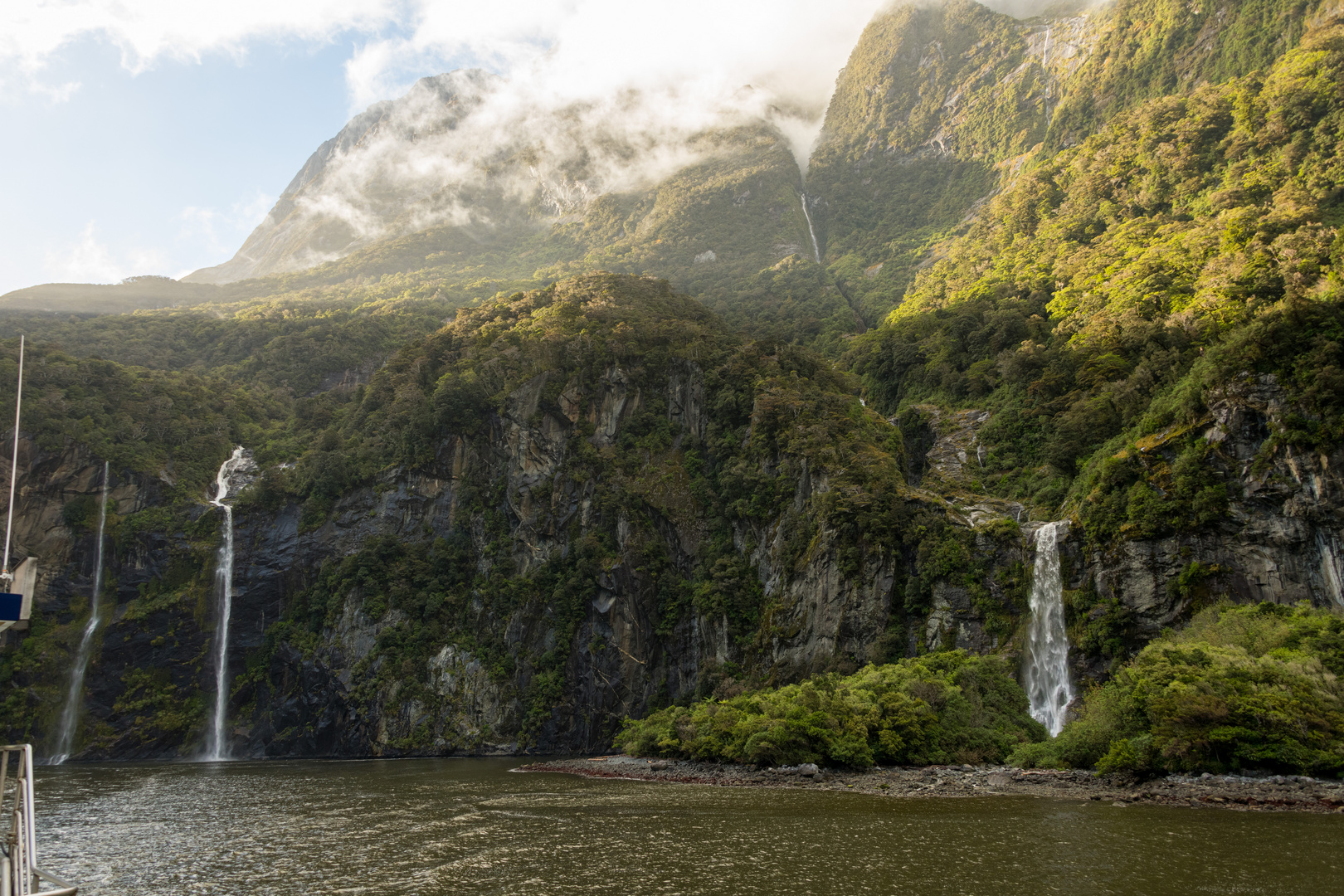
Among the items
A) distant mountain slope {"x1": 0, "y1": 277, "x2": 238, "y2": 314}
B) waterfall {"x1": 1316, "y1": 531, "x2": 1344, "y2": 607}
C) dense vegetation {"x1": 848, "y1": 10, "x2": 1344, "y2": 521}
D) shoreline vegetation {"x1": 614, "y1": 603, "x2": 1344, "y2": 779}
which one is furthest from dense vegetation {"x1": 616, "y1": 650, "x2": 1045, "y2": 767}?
distant mountain slope {"x1": 0, "y1": 277, "x2": 238, "y2": 314}

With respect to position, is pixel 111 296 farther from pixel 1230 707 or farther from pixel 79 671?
pixel 1230 707

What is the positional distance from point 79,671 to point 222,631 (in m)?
8.56

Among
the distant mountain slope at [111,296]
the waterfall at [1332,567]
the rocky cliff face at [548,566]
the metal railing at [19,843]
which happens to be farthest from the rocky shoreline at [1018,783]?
the distant mountain slope at [111,296]

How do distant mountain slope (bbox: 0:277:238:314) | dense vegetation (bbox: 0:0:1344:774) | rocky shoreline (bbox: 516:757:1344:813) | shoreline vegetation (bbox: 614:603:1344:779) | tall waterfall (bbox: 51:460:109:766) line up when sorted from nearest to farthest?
rocky shoreline (bbox: 516:757:1344:813)
shoreline vegetation (bbox: 614:603:1344:779)
dense vegetation (bbox: 0:0:1344:774)
tall waterfall (bbox: 51:460:109:766)
distant mountain slope (bbox: 0:277:238:314)

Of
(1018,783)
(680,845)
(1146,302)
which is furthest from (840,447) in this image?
(680,845)

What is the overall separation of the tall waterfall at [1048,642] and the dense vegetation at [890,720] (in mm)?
1855

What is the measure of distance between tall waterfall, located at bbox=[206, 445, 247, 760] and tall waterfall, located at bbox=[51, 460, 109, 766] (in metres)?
7.42

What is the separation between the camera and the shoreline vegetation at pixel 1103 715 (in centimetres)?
2083

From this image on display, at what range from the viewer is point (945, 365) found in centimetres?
5844

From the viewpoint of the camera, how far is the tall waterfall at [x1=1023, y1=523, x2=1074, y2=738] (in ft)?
108

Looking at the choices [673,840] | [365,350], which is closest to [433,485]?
[365,350]

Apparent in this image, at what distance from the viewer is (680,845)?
16938 millimetres

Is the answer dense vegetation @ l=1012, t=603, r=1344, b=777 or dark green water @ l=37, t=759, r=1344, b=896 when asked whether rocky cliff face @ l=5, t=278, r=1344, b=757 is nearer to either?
dense vegetation @ l=1012, t=603, r=1344, b=777

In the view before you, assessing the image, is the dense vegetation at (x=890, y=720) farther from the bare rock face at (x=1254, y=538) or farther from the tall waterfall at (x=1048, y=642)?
the bare rock face at (x=1254, y=538)
